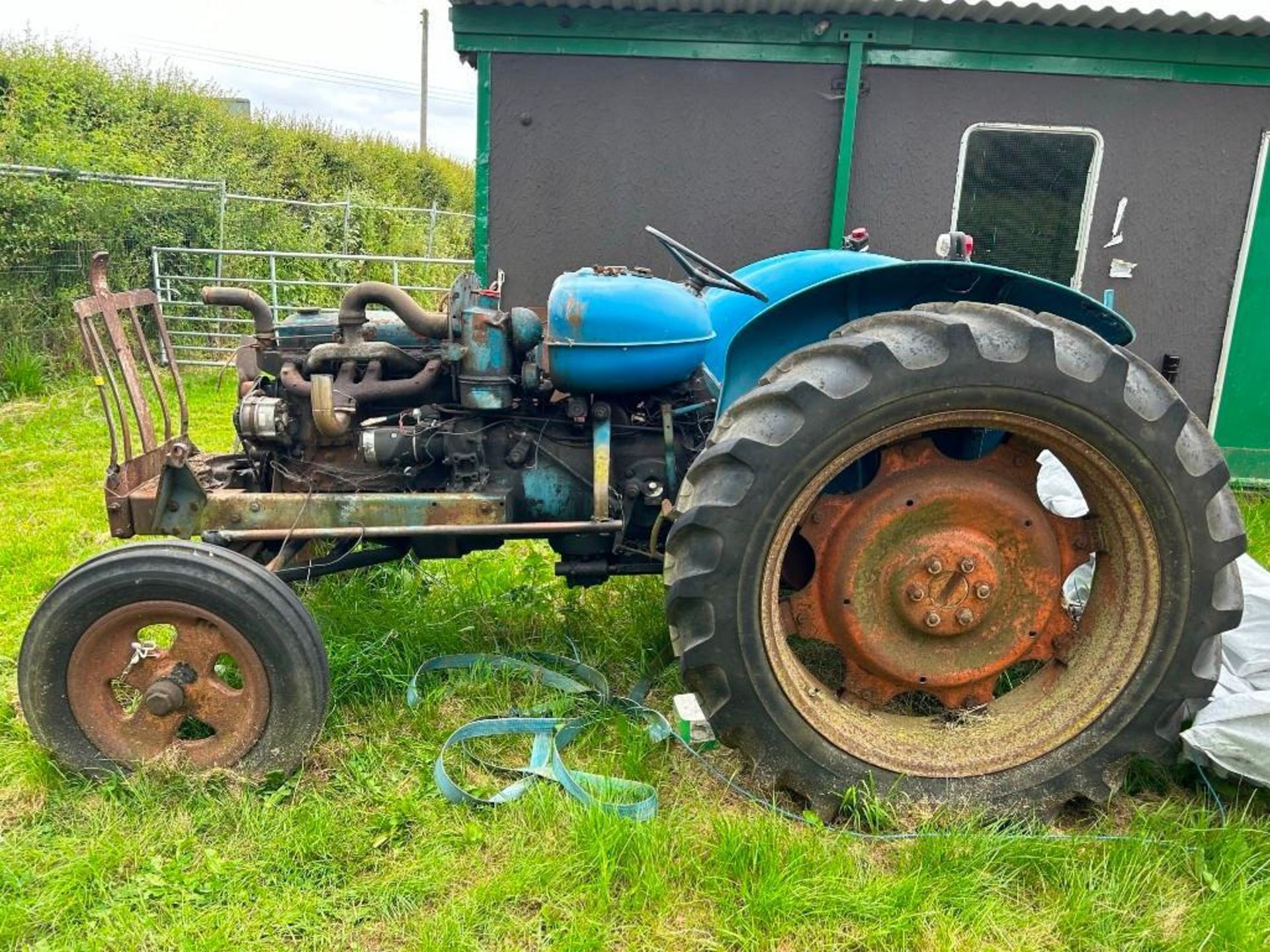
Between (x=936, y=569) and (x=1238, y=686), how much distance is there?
0.97 m

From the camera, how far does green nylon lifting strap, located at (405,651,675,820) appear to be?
7.51 feet

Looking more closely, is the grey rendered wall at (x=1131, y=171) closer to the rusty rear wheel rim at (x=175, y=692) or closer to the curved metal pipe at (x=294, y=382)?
the curved metal pipe at (x=294, y=382)

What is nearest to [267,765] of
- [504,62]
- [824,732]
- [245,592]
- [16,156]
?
[245,592]

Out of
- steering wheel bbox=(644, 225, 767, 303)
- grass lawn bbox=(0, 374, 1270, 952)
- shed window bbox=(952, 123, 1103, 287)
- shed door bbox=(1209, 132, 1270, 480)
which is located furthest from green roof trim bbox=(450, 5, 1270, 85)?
grass lawn bbox=(0, 374, 1270, 952)

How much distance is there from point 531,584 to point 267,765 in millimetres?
1376

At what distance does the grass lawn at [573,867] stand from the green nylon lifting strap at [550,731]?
0.17 feet

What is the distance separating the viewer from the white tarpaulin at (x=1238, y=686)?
7.27 ft

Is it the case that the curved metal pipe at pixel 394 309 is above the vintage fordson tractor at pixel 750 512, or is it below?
above

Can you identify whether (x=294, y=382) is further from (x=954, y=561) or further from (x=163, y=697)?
(x=954, y=561)

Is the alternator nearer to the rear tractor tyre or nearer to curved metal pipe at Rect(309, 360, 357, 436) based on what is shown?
curved metal pipe at Rect(309, 360, 357, 436)

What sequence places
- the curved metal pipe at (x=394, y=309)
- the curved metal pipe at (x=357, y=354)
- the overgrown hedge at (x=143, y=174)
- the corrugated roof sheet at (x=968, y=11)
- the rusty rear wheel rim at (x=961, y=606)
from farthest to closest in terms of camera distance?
the overgrown hedge at (x=143, y=174) < the corrugated roof sheet at (x=968, y=11) < the curved metal pipe at (x=357, y=354) < the curved metal pipe at (x=394, y=309) < the rusty rear wheel rim at (x=961, y=606)

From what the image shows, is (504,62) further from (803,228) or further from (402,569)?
(402,569)

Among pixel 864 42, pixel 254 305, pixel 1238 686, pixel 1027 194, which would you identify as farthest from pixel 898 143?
pixel 254 305

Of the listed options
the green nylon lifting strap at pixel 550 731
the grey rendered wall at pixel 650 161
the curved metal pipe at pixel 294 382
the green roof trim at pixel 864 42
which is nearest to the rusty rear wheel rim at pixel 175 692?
the green nylon lifting strap at pixel 550 731
